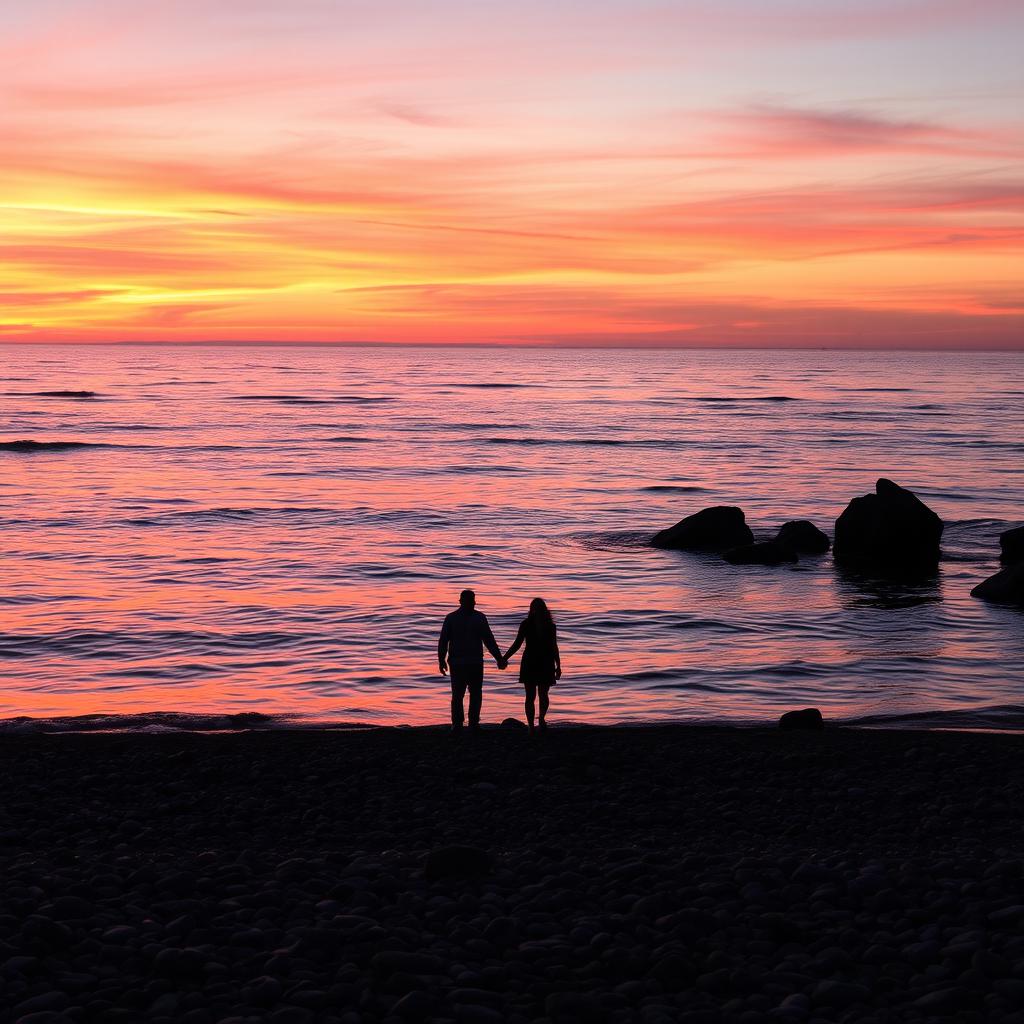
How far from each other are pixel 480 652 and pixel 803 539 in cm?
2064

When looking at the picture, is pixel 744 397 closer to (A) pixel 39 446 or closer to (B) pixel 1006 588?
(A) pixel 39 446

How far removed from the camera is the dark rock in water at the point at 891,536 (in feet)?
101

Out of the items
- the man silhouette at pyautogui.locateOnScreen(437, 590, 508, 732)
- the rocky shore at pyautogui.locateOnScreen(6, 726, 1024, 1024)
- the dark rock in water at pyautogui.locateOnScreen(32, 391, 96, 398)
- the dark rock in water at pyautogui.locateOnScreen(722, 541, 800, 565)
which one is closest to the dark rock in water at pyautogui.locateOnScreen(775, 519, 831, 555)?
the dark rock in water at pyautogui.locateOnScreen(722, 541, 800, 565)

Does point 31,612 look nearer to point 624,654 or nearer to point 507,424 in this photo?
point 624,654

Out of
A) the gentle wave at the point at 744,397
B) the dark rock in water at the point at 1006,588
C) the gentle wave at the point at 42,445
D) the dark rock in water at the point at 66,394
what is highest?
the dark rock in water at the point at 66,394

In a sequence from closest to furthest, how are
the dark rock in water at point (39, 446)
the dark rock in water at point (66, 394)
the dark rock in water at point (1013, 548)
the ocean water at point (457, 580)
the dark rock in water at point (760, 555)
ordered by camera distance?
the ocean water at point (457, 580), the dark rock in water at point (1013, 548), the dark rock in water at point (760, 555), the dark rock in water at point (39, 446), the dark rock in water at point (66, 394)

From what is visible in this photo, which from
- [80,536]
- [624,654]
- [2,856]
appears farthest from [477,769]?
[80,536]

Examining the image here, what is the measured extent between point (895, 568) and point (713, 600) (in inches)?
304

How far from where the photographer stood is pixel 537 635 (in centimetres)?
1368

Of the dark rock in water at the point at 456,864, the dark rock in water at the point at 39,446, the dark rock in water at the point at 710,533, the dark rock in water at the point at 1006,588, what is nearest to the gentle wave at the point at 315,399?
the dark rock in water at the point at 39,446

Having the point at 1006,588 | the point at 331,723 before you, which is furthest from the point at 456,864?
the point at 1006,588

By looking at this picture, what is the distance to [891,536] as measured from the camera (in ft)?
102

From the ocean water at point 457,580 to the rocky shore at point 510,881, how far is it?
315cm

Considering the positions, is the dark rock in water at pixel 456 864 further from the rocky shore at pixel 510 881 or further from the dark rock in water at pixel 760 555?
the dark rock in water at pixel 760 555
